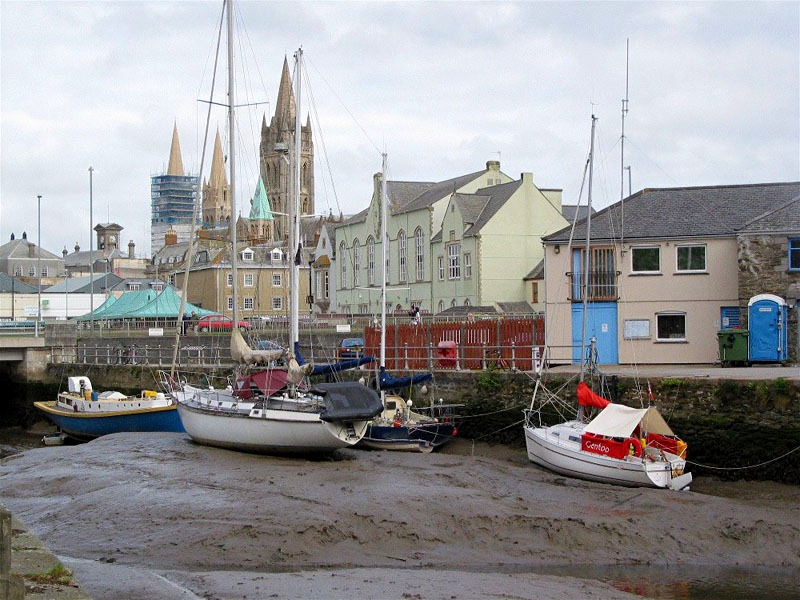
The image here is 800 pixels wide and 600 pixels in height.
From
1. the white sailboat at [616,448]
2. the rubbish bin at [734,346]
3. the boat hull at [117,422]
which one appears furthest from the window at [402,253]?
the white sailboat at [616,448]

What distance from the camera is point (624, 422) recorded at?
79.7 ft

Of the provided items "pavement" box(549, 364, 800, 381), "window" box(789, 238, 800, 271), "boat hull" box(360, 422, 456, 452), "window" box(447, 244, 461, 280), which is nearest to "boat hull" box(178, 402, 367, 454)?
"boat hull" box(360, 422, 456, 452)

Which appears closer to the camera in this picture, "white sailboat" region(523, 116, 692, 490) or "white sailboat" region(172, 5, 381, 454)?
"white sailboat" region(523, 116, 692, 490)

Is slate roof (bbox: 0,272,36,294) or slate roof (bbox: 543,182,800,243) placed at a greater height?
slate roof (bbox: 0,272,36,294)

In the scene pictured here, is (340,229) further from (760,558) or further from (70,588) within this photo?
(70,588)

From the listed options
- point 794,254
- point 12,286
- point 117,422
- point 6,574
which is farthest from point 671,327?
point 12,286

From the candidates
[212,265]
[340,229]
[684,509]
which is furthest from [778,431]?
[212,265]

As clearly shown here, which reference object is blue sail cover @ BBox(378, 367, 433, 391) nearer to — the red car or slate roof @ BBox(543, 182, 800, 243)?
slate roof @ BBox(543, 182, 800, 243)

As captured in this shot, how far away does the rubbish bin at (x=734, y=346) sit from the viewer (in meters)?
32.9

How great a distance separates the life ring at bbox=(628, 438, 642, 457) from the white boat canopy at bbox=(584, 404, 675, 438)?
0.28 metres

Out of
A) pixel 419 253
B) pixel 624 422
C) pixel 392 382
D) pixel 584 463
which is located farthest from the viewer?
pixel 419 253

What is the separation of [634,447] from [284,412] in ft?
30.2

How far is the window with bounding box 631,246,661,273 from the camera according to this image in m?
35.5

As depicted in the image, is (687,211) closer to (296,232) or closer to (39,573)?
(296,232)
